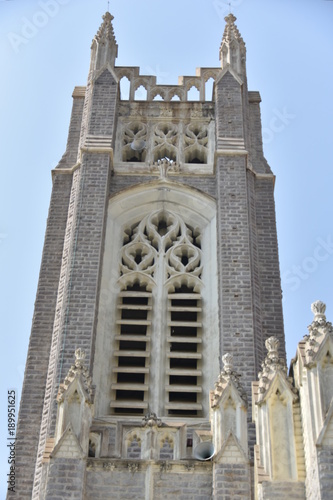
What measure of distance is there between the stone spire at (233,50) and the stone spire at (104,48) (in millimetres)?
3368

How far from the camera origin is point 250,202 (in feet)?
85.6

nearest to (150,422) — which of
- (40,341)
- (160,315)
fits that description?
(160,315)

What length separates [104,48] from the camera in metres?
31.1

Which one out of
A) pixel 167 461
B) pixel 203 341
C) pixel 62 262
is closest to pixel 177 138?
pixel 62 262

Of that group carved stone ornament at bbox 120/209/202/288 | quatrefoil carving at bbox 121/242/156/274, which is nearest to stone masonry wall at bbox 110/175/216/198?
carved stone ornament at bbox 120/209/202/288

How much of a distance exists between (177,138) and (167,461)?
12.5 metres

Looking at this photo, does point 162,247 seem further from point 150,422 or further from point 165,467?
point 165,467

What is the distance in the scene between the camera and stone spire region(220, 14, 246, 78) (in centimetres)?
3048

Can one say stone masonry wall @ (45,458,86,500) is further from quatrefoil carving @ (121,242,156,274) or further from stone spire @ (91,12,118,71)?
stone spire @ (91,12,118,71)

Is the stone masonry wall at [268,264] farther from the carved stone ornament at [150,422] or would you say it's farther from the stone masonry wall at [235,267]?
the carved stone ornament at [150,422]

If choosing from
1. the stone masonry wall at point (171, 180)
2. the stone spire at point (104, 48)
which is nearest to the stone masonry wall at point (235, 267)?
the stone masonry wall at point (171, 180)

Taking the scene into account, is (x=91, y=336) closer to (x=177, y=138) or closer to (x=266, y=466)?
(x=266, y=466)

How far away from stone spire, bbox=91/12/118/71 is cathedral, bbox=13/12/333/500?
0.06 metres

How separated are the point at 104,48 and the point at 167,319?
36.1ft
